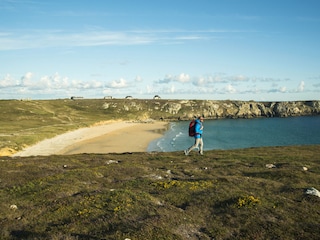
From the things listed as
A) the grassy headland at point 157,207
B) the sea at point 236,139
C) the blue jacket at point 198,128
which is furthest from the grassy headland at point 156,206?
the sea at point 236,139

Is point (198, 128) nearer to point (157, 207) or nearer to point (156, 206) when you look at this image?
point (156, 206)

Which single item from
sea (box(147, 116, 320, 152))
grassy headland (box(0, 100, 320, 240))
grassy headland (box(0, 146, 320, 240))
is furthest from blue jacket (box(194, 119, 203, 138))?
sea (box(147, 116, 320, 152))

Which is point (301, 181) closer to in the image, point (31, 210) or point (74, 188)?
point (74, 188)

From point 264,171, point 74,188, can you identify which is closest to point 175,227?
point 74,188

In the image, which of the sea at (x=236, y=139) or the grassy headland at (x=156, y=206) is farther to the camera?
the sea at (x=236, y=139)

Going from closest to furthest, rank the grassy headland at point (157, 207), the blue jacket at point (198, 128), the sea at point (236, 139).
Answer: the grassy headland at point (157, 207)
the blue jacket at point (198, 128)
the sea at point (236, 139)

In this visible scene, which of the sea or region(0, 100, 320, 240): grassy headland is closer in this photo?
region(0, 100, 320, 240): grassy headland

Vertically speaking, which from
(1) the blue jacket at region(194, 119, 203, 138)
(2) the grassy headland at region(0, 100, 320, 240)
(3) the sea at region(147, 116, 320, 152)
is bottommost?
(3) the sea at region(147, 116, 320, 152)

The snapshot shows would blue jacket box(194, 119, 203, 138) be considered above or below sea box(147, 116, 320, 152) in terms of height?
above

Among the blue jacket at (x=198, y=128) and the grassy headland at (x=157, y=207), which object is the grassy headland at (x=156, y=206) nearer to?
the grassy headland at (x=157, y=207)

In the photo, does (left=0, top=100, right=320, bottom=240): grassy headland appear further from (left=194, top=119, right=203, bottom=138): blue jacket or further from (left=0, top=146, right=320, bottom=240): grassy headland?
(left=194, top=119, right=203, bottom=138): blue jacket

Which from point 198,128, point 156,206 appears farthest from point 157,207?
point 198,128

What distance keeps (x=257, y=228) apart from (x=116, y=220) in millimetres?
6333

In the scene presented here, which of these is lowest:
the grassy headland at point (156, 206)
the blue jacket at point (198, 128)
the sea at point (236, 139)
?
the sea at point (236, 139)
